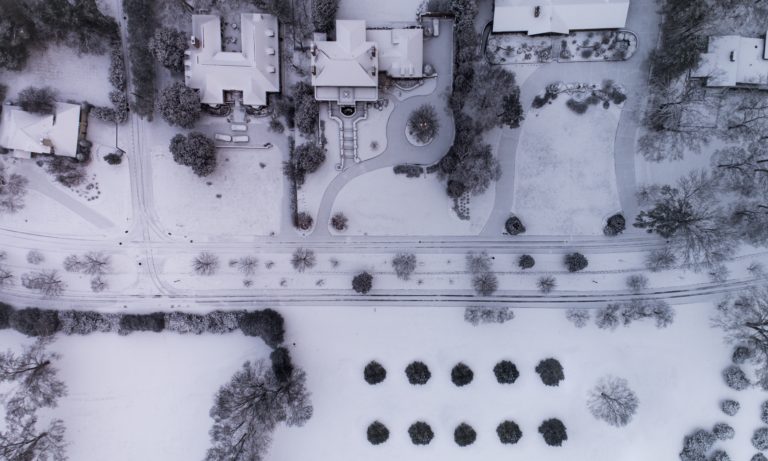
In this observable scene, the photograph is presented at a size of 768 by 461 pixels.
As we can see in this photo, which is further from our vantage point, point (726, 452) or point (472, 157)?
point (726, 452)

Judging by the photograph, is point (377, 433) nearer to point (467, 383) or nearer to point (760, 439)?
point (467, 383)

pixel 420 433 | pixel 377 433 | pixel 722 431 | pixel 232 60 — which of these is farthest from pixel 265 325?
pixel 722 431

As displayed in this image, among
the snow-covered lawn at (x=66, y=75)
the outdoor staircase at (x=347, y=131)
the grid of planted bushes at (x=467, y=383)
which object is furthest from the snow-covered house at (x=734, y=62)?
the snow-covered lawn at (x=66, y=75)

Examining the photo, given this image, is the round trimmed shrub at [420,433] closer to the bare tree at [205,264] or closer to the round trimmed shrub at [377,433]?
the round trimmed shrub at [377,433]

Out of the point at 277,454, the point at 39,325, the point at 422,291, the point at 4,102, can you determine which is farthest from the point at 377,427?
the point at 4,102

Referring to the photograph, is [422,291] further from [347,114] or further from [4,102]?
[4,102]
